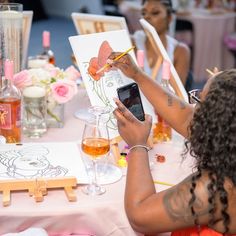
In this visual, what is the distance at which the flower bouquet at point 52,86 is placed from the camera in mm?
1826

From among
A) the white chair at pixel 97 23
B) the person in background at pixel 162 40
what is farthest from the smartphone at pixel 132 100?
the person in background at pixel 162 40

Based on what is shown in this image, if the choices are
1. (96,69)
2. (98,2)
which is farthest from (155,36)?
(98,2)

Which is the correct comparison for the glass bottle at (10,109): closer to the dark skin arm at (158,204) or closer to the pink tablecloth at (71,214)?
the pink tablecloth at (71,214)

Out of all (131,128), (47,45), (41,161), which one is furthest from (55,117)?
(47,45)

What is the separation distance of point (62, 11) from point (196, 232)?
874cm

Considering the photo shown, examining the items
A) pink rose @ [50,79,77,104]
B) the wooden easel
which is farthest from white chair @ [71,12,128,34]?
the wooden easel

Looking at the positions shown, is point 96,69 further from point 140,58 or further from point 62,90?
point 140,58

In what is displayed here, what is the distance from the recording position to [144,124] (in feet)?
4.61

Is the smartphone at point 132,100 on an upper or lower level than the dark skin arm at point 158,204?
upper

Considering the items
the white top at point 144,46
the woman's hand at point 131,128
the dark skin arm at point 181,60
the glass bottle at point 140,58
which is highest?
the woman's hand at point 131,128

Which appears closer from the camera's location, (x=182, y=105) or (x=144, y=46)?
(x=182, y=105)

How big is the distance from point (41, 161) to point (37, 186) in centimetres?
17

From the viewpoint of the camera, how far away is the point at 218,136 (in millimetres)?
1198

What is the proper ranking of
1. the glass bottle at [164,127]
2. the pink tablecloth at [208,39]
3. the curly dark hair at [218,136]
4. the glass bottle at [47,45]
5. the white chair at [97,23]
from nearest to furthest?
the curly dark hair at [218,136], the glass bottle at [164,127], the white chair at [97,23], the glass bottle at [47,45], the pink tablecloth at [208,39]
